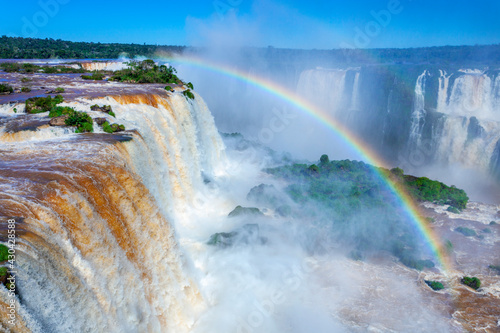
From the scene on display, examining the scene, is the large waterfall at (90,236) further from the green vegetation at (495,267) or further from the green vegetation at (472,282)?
the green vegetation at (495,267)

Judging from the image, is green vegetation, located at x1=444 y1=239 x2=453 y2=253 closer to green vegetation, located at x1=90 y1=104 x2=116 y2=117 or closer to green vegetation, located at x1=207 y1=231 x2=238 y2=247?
green vegetation, located at x1=207 y1=231 x2=238 y2=247

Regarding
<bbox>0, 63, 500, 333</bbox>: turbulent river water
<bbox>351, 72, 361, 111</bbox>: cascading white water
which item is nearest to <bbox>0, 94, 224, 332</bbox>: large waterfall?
<bbox>0, 63, 500, 333</bbox>: turbulent river water

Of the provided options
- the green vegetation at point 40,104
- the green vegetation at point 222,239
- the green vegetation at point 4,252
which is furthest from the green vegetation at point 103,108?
the green vegetation at point 4,252

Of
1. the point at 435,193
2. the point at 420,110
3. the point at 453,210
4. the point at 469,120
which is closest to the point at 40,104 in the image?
the point at 453,210

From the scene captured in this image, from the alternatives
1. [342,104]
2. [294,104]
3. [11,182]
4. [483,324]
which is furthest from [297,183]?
[294,104]

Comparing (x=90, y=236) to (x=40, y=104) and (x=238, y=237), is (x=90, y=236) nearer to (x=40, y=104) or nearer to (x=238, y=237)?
(x=238, y=237)
